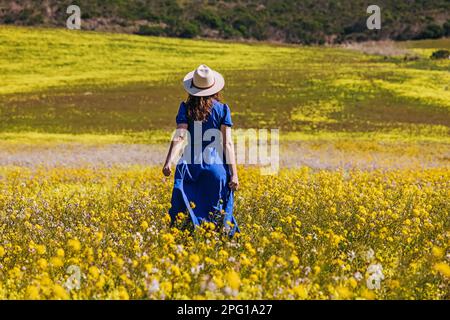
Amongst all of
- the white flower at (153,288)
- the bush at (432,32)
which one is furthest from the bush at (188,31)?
the white flower at (153,288)

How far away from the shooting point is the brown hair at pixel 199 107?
7.58m

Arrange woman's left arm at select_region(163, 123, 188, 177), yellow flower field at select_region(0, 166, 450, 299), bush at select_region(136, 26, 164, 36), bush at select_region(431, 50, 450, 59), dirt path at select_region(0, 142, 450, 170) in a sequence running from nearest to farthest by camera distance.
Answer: yellow flower field at select_region(0, 166, 450, 299) < woman's left arm at select_region(163, 123, 188, 177) < dirt path at select_region(0, 142, 450, 170) < bush at select_region(431, 50, 450, 59) < bush at select_region(136, 26, 164, 36)

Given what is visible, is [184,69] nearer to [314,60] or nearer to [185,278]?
[314,60]

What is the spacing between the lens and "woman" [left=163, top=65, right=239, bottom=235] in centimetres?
755

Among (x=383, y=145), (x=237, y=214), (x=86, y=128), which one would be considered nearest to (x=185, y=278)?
(x=237, y=214)

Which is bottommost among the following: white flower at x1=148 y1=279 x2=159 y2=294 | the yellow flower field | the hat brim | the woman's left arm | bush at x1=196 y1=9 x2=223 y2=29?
bush at x1=196 y1=9 x2=223 y2=29

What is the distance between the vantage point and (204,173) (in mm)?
7703

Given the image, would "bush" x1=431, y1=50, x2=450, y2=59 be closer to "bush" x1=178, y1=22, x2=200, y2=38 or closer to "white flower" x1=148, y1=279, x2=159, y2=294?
"bush" x1=178, y1=22, x2=200, y2=38

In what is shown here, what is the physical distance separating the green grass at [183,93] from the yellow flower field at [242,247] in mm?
19526

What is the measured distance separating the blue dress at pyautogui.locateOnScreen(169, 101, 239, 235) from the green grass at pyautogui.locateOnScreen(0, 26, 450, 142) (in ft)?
69.4

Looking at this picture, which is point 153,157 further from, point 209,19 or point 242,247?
point 209,19

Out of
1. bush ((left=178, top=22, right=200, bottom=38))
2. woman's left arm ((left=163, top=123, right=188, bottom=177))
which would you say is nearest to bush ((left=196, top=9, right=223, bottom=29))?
bush ((left=178, top=22, right=200, bottom=38))

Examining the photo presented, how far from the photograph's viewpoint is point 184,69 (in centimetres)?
5447
